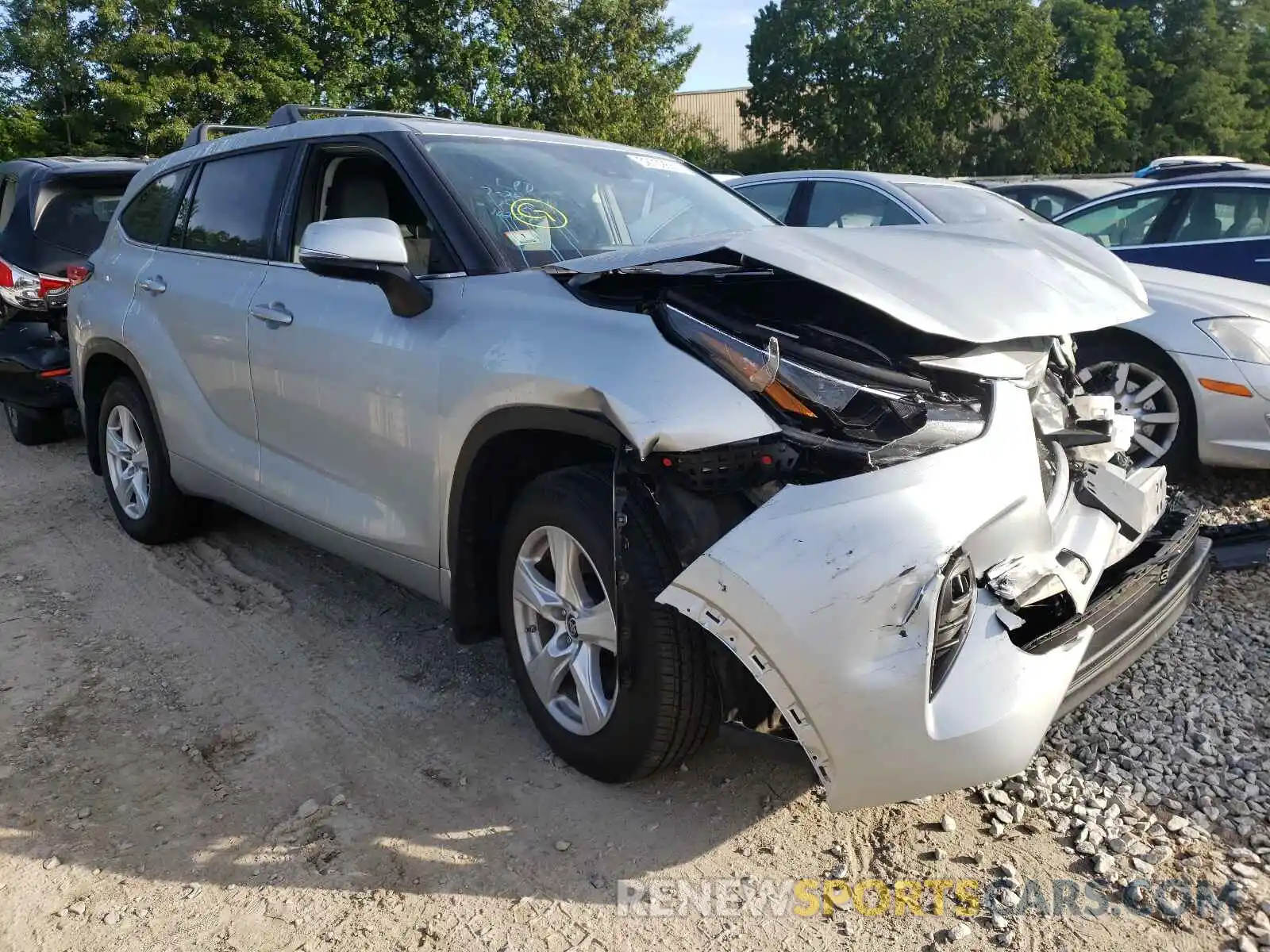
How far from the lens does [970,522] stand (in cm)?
210

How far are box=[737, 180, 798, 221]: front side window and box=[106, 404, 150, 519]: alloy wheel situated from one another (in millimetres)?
4813

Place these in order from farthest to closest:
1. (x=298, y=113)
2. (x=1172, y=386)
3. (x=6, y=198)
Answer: (x=6, y=198), (x=1172, y=386), (x=298, y=113)

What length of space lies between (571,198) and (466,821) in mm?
2002

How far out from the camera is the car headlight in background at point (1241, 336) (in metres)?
4.86

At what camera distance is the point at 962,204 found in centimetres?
712

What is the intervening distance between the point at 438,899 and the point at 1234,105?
153ft

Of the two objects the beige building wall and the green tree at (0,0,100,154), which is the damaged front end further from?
the beige building wall

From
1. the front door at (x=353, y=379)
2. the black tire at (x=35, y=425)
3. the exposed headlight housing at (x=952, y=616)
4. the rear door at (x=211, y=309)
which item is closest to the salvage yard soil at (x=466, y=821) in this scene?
the exposed headlight housing at (x=952, y=616)

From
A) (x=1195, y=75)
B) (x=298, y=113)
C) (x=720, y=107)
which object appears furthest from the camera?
(x=720, y=107)

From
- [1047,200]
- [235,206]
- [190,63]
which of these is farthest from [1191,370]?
[190,63]

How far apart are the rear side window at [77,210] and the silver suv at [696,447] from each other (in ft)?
13.1

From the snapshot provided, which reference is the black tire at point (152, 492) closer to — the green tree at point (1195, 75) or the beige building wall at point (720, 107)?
the green tree at point (1195, 75)

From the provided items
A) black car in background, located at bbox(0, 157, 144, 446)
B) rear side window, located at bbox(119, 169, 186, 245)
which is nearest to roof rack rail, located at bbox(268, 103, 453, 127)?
rear side window, located at bbox(119, 169, 186, 245)

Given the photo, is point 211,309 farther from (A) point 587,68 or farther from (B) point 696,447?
(A) point 587,68
